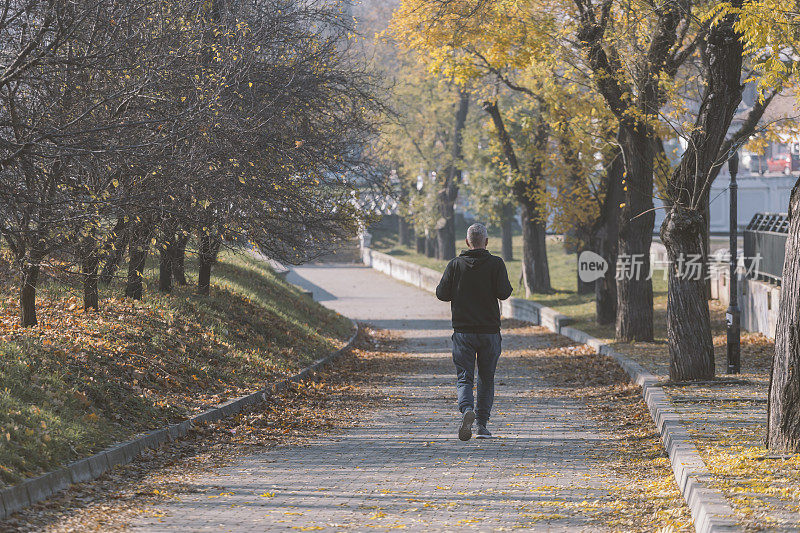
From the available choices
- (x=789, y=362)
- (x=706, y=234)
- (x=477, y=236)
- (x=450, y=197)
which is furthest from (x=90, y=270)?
(x=450, y=197)

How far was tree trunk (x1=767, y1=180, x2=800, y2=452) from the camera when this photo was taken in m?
7.94

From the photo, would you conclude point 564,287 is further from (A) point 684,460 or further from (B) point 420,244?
(A) point 684,460

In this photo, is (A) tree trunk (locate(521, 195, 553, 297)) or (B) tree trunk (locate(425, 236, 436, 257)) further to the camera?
(B) tree trunk (locate(425, 236, 436, 257))

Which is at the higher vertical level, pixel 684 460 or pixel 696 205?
pixel 696 205

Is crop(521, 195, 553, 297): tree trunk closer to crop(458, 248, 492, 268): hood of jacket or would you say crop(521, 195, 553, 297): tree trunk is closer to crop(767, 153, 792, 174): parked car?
crop(458, 248, 492, 268): hood of jacket

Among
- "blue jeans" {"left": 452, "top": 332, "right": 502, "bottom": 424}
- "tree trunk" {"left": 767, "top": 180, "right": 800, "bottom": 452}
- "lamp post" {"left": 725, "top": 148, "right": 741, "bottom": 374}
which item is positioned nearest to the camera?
"tree trunk" {"left": 767, "top": 180, "right": 800, "bottom": 452}

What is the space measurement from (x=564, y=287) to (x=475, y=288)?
28.2 metres

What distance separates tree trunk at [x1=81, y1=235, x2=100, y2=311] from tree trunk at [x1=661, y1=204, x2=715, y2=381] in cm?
712

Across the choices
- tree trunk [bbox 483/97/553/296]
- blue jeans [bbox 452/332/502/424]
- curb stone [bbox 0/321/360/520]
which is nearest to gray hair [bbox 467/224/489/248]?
blue jeans [bbox 452/332/502/424]

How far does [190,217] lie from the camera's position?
11.9 m

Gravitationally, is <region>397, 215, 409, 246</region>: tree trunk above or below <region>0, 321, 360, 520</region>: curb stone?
above

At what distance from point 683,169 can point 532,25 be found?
5.80 m

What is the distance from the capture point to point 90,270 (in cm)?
1299

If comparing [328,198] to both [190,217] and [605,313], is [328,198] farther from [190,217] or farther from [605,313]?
[605,313]
